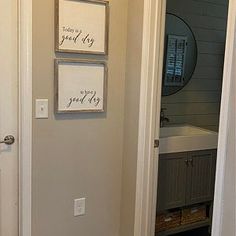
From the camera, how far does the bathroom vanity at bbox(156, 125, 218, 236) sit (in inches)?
101

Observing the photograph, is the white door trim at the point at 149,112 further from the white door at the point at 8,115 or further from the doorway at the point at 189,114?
the white door at the point at 8,115

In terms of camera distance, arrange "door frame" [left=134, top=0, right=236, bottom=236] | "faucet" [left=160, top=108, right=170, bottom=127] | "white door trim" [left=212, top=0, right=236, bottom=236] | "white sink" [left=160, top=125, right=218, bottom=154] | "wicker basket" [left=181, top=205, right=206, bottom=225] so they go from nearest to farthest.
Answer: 1. "white door trim" [left=212, top=0, right=236, bottom=236]
2. "door frame" [left=134, top=0, right=236, bottom=236]
3. "white sink" [left=160, top=125, right=218, bottom=154]
4. "wicker basket" [left=181, top=205, right=206, bottom=225]
5. "faucet" [left=160, top=108, right=170, bottom=127]

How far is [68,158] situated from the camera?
7.11 feet

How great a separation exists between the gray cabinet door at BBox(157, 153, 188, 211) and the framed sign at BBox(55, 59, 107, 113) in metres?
0.71

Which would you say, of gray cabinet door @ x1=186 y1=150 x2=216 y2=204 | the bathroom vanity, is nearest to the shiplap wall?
the bathroom vanity

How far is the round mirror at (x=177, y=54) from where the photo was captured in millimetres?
2865

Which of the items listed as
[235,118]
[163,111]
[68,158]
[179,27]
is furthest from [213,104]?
[235,118]

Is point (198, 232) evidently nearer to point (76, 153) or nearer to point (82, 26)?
point (76, 153)

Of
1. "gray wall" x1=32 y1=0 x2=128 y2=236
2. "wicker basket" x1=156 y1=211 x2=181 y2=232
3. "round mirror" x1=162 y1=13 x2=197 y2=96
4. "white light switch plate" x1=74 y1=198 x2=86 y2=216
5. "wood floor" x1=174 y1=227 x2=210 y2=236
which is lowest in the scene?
A: "wood floor" x1=174 y1=227 x2=210 y2=236

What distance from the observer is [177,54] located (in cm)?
294

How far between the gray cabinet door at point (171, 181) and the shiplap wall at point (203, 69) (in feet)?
1.60

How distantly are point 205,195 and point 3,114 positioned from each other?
1765mm

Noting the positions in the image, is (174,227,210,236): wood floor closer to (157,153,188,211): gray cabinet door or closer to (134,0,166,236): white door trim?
(157,153,188,211): gray cabinet door

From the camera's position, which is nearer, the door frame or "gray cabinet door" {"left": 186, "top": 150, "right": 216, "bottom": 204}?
the door frame
